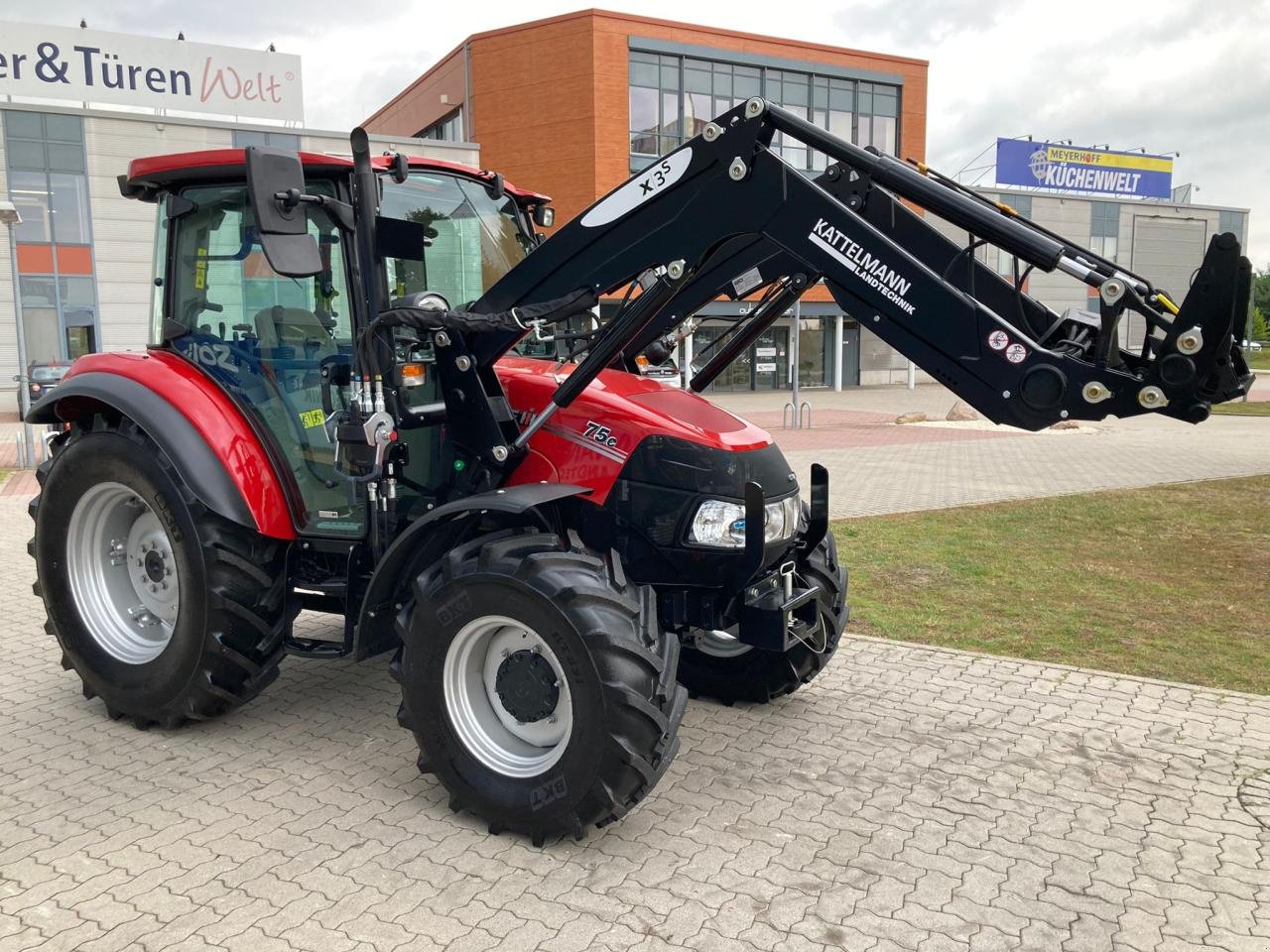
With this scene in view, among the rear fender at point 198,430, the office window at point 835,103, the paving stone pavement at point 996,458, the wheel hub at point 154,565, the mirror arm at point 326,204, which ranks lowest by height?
the paving stone pavement at point 996,458

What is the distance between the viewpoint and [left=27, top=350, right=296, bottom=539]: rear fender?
427 centimetres

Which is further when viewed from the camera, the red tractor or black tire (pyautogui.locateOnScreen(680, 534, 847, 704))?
black tire (pyautogui.locateOnScreen(680, 534, 847, 704))

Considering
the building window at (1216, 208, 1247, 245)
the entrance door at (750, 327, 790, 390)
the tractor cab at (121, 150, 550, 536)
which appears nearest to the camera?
the tractor cab at (121, 150, 550, 536)

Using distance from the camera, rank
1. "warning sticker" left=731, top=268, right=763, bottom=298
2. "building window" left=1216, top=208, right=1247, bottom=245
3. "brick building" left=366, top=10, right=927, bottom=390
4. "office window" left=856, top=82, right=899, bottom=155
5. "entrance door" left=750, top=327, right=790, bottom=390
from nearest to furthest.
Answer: "warning sticker" left=731, top=268, right=763, bottom=298 < "brick building" left=366, top=10, right=927, bottom=390 < "entrance door" left=750, top=327, right=790, bottom=390 < "office window" left=856, top=82, right=899, bottom=155 < "building window" left=1216, top=208, right=1247, bottom=245

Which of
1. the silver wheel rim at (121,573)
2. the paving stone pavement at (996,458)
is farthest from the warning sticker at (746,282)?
the paving stone pavement at (996,458)

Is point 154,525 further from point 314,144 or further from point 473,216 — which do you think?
point 314,144

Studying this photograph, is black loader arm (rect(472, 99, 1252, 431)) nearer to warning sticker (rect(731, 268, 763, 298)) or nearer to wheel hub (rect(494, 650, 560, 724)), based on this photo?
warning sticker (rect(731, 268, 763, 298))

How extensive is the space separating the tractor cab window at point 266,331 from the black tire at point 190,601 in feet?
1.18

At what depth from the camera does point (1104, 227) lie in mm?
45188

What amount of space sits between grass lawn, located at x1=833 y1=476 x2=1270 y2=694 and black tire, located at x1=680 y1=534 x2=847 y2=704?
171 cm

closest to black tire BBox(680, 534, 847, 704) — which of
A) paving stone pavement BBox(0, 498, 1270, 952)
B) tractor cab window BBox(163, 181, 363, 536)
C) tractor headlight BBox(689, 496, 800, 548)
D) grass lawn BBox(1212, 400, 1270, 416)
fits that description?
paving stone pavement BBox(0, 498, 1270, 952)

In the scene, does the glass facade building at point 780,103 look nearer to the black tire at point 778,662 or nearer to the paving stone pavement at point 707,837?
the black tire at point 778,662

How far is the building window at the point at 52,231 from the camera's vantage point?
83.0 feet

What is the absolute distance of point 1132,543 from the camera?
9.31m
